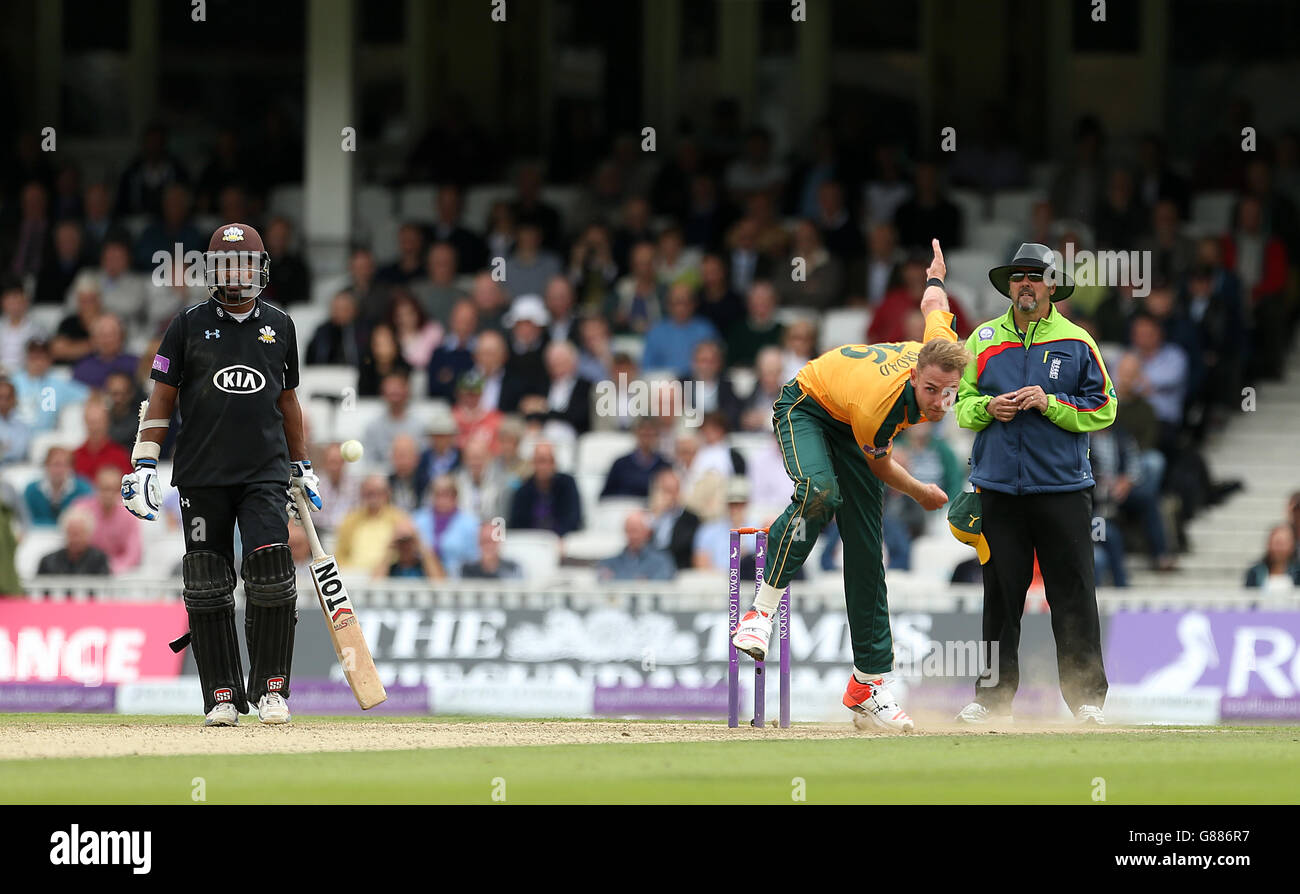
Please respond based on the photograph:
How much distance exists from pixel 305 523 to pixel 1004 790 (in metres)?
3.49

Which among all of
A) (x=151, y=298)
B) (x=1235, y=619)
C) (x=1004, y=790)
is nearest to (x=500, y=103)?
(x=151, y=298)

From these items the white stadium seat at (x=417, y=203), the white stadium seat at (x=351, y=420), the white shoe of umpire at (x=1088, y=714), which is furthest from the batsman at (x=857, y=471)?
the white stadium seat at (x=417, y=203)

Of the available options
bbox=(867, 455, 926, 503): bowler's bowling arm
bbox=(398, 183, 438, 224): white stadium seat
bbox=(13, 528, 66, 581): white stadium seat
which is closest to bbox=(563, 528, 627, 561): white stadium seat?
bbox=(13, 528, 66, 581): white stadium seat

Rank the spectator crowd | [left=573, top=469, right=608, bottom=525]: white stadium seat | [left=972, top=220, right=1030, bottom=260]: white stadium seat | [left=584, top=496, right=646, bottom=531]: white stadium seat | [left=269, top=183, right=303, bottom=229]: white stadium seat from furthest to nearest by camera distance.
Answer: [left=269, top=183, right=303, bottom=229]: white stadium seat, [left=972, top=220, right=1030, bottom=260]: white stadium seat, [left=573, top=469, right=608, bottom=525]: white stadium seat, [left=584, top=496, right=646, bottom=531]: white stadium seat, the spectator crowd

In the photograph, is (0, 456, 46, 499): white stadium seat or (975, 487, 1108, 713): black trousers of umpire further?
(0, 456, 46, 499): white stadium seat

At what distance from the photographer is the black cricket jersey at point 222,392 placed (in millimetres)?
9562

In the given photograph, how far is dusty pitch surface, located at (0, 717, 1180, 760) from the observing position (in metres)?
9.09

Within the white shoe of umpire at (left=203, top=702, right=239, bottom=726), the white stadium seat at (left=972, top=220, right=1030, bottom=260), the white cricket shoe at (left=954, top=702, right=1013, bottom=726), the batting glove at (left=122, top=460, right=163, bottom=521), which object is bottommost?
the white cricket shoe at (left=954, top=702, right=1013, bottom=726)

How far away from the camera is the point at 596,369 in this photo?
17703mm

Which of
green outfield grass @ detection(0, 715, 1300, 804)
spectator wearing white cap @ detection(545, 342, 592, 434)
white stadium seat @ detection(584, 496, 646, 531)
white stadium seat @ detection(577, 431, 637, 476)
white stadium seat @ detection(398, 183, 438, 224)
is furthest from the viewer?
white stadium seat @ detection(398, 183, 438, 224)

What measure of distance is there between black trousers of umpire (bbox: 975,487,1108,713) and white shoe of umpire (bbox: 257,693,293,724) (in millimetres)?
3367

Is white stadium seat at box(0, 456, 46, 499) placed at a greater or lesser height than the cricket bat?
greater

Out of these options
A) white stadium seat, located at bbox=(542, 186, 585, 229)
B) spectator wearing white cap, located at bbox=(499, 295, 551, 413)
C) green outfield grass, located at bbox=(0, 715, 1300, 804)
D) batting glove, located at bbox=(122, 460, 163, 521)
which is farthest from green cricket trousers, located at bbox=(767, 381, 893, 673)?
white stadium seat, located at bbox=(542, 186, 585, 229)

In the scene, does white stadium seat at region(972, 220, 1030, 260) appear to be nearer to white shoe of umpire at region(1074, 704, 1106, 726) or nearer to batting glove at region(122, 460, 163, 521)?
white shoe of umpire at region(1074, 704, 1106, 726)
